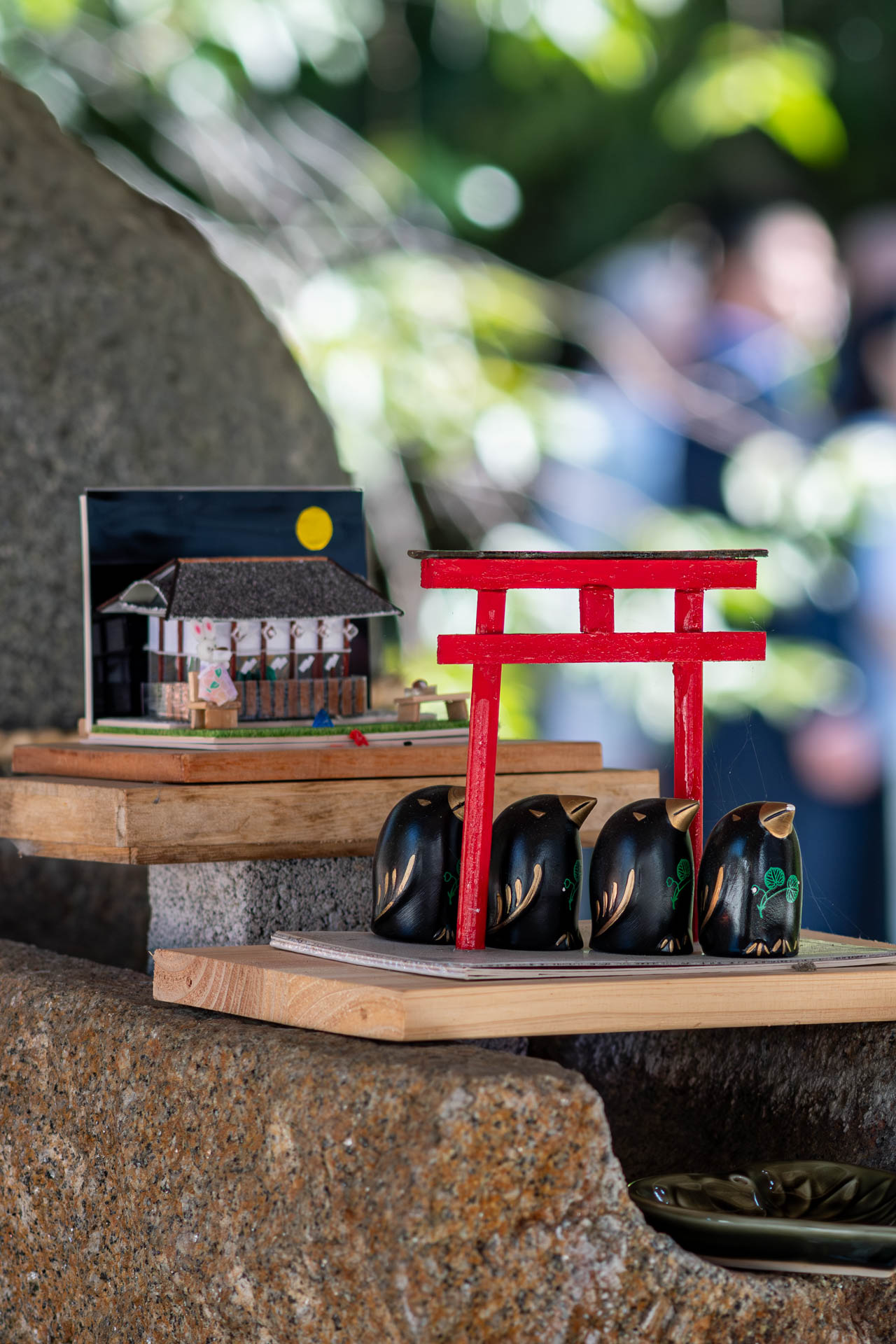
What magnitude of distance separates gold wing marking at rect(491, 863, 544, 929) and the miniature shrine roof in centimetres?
44

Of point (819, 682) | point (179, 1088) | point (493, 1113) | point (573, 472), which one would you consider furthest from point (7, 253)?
point (819, 682)

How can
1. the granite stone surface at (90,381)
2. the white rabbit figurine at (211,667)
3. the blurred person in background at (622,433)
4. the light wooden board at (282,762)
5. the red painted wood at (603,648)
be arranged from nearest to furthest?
the red painted wood at (603,648), the light wooden board at (282,762), the white rabbit figurine at (211,667), the granite stone surface at (90,381), the blurred person in background at (622,433)

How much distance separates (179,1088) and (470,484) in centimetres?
227

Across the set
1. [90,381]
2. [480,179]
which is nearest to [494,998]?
[90,381]

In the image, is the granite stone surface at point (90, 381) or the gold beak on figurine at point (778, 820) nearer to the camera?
the gold beak on figurine at point (778, 820)

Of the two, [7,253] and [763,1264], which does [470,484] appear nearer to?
[7,253]

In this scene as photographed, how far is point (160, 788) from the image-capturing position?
1.25 m

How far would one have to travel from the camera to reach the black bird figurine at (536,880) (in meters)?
1.07

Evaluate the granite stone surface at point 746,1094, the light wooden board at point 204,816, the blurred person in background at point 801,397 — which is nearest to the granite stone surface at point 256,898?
the light wooden board at point 204,816

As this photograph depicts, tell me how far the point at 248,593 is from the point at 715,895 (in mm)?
563

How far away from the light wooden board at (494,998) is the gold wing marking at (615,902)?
0.07 m

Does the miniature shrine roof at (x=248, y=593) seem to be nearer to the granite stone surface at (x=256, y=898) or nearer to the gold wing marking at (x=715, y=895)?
the granite stone surface at (x=256, y=898)

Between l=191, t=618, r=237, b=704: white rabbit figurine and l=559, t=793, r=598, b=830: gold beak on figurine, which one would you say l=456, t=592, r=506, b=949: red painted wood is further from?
l=191, t=618, r=237, b=704: white rabbit figurine

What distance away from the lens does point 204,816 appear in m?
1.26
